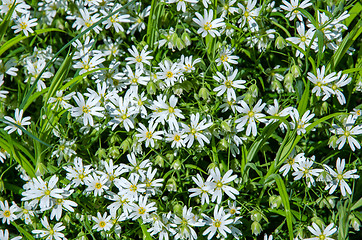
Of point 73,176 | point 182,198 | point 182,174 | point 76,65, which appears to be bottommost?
point 182,198

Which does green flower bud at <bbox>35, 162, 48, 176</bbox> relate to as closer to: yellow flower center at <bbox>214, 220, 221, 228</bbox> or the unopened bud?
yellow flower center at <bbox>214, 220, 221, 228</bbox>

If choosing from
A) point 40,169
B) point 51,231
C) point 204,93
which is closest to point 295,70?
point 204,93

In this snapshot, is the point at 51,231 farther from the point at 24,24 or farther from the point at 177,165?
the point at 24,24

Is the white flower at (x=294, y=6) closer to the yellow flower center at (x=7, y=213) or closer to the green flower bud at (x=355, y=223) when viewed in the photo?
the green flower bud at (x=355, y=223)

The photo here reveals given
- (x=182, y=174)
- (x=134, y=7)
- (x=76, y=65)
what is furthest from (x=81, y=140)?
(x=134, y=7)

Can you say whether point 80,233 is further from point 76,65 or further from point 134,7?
point 134,7

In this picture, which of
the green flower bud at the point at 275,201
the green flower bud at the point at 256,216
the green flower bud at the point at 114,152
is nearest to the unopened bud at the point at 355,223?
the green flower bud at the point at 275,201

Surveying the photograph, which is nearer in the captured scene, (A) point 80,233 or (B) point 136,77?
(A) point 80,233
